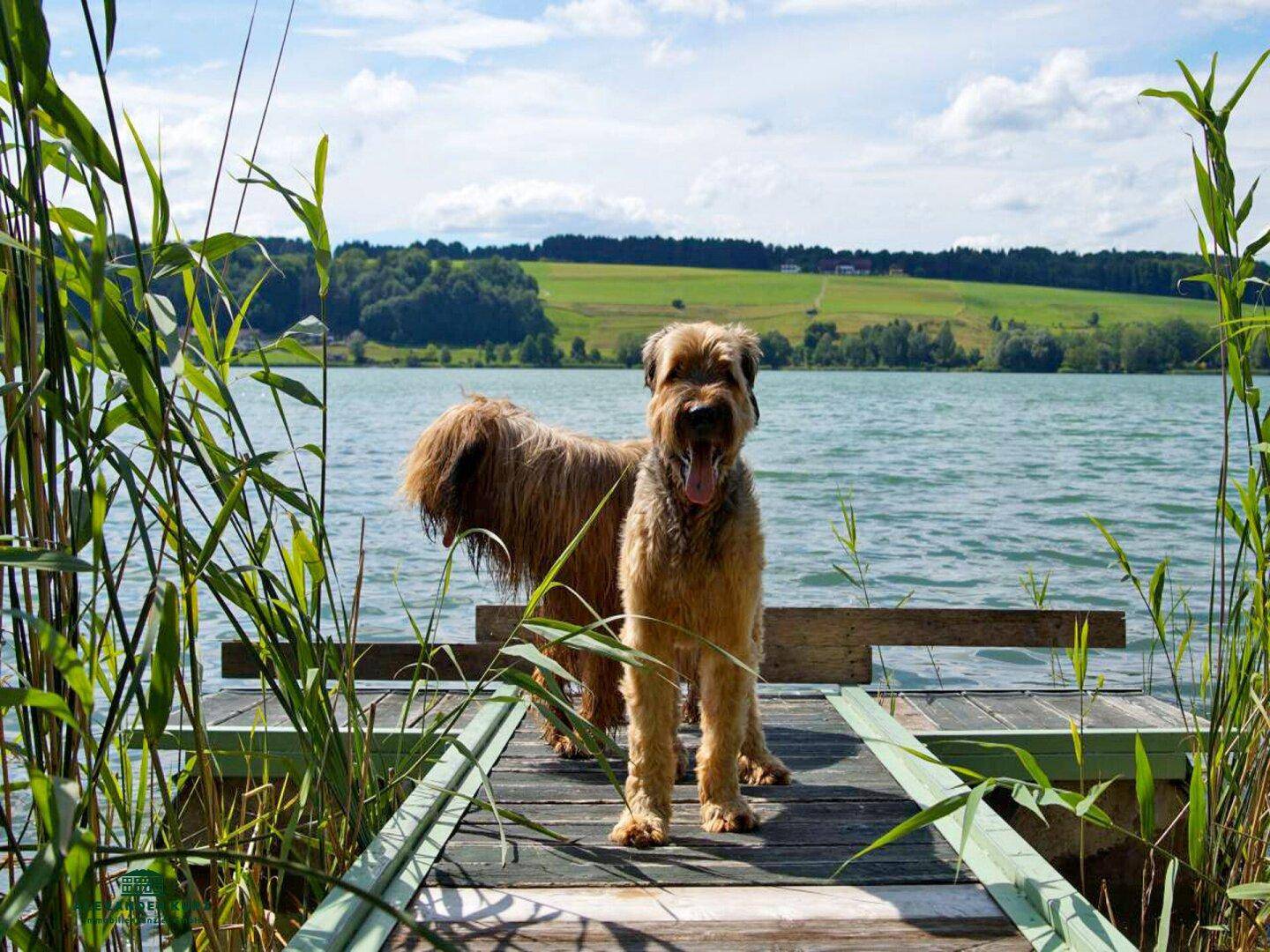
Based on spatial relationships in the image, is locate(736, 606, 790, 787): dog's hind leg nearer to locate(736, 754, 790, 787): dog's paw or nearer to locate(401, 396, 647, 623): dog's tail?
locate(736, 754, 790, 787): dog's paw

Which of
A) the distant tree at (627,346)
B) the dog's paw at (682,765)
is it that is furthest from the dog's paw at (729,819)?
the distant tree at (627,346)

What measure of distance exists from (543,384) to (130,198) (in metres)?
54.2

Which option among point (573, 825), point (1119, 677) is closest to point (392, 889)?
point (573, 825)

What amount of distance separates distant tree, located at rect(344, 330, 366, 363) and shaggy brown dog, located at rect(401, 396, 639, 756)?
36.8 meters

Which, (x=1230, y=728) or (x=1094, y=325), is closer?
(x=1230, y=728)

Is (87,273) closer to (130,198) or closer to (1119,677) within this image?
(130,198)

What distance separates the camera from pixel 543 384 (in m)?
56.4

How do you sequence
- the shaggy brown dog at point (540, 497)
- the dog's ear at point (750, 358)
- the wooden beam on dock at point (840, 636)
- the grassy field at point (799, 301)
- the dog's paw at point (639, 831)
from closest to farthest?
the dog's paw at point (639, 831), the dog's ear at point (750, 358), the shaggy brown dog at point (540, 497), the wooden beam on dock at point (840, 636), the grassy field at point (799, 301)

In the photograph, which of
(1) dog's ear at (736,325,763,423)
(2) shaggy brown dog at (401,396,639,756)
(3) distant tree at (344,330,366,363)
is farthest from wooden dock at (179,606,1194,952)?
(3) distant tree at (344,330,366,363)

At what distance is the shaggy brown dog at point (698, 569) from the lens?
4.13m

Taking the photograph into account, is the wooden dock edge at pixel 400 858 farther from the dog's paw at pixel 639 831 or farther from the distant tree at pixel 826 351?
the distant tree at pixel 826 351

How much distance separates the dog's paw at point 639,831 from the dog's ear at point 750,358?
4.90 ft

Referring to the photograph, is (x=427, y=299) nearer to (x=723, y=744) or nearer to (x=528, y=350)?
(x=528, y=350)

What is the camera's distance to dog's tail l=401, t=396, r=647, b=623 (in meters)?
5.43
